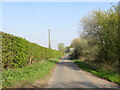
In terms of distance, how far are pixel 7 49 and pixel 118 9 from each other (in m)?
10.1

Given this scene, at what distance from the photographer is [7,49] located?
11531mm

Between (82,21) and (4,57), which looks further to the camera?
(82,21)

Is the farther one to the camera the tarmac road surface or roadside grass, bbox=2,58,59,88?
the tarmac road surface

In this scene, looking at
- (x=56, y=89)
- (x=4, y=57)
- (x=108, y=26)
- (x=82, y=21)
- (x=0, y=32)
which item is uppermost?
(x=82, y=21)

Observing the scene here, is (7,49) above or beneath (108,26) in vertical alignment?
beneath

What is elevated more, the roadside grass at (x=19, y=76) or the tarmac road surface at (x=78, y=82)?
the roadside grass at (x=19, y=76)

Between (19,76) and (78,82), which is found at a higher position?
(19,76)

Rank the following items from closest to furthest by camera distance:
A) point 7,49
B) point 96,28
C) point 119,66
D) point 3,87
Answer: point 3,87 → point 7,49 → point 119,66 → point 96,28

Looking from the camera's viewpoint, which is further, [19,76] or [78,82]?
[78,82]

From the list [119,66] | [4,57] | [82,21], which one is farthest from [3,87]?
[82,21]

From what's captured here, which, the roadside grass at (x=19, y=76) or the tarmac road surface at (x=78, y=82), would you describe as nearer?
the roadside grass at (x=19, y=76)

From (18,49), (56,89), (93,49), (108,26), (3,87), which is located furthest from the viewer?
(93,49)

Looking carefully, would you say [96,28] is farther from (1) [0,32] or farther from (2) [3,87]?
(2) [3,87]

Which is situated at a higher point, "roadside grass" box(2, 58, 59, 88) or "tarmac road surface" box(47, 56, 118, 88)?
"roadside grass" box(2, 58, 59, 88)
